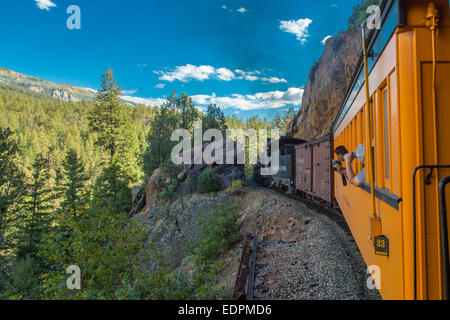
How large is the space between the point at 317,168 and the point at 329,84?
24669mm

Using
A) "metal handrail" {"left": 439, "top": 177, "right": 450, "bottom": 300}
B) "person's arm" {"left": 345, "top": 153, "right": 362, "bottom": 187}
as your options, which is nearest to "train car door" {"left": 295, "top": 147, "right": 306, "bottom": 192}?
"person's arm" {"left": 345, "top": 153, "right": 362, "bottom": 187}

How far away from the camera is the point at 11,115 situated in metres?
114

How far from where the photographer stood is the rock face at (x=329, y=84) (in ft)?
97.0

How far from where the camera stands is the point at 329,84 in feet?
104

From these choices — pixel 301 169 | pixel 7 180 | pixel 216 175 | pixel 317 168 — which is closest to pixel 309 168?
pixel 317 168

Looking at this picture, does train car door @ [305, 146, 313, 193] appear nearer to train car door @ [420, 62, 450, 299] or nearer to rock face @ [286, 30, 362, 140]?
train car door @ [420, 62, 450, 299]

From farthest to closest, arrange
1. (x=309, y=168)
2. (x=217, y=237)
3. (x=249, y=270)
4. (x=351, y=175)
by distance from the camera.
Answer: (x=309, y=168)
(x=217, y=237)
(x=249, y=270)
(x=351, y=175)

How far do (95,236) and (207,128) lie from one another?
4031cm

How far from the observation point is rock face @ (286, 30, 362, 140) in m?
29.6

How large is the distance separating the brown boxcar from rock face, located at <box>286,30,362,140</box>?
16.8 metres

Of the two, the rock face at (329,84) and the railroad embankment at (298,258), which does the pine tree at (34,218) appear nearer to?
the railroad embankment at (298,258)

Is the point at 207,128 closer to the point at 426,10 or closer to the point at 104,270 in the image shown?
the point at 104,270

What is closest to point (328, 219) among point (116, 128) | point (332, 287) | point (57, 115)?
point (332, 287)

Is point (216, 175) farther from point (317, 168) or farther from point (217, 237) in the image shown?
point (317, 168)
